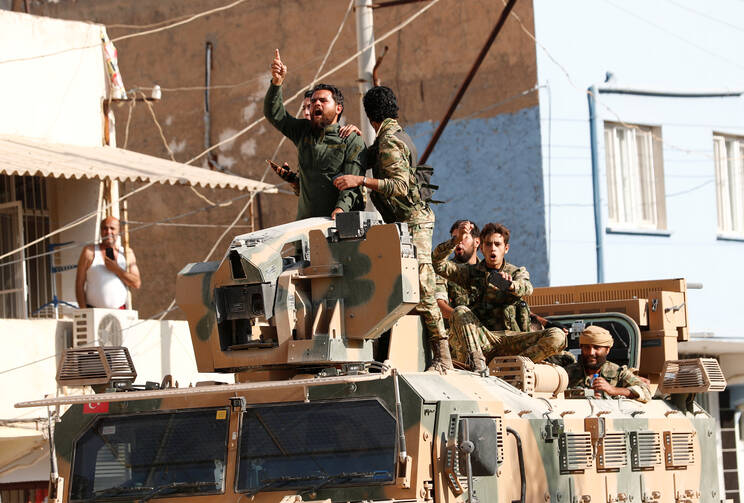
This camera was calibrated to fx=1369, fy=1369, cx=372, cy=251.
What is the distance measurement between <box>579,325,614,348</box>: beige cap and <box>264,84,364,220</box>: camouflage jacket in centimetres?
228

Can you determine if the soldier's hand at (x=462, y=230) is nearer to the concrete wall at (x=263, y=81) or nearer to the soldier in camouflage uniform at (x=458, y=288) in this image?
the soldier in camouflage uniform at (x=458, y=288)

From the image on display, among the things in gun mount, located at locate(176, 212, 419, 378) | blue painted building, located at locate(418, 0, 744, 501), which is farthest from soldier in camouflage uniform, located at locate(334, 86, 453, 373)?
blue painted building, located at locate(418, 0, 744, 501)

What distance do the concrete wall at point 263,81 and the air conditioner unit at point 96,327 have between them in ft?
17.5

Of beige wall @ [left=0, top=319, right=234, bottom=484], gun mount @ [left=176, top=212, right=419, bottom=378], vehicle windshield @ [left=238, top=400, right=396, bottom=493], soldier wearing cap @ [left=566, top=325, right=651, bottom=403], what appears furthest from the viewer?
beige wall @ [left=0, top=319, right=234, bottom=484]

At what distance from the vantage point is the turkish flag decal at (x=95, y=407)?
7875 millimetres

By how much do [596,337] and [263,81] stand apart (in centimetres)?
1088

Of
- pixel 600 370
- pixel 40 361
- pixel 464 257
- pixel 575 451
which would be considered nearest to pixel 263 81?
pixel 40 361

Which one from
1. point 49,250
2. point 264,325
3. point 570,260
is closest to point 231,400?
point 264,325

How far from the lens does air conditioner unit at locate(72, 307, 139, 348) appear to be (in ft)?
44.2

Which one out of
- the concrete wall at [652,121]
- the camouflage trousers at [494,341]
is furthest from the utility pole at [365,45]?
the camouflage trousers at [494,341]

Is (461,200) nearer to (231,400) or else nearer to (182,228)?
(182,228)

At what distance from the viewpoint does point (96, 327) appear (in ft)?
44.5

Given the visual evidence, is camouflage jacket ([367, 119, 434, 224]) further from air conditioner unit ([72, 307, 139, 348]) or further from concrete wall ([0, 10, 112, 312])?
concrete wall ([0, 10, 112, 312])

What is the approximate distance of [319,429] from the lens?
288 inches
